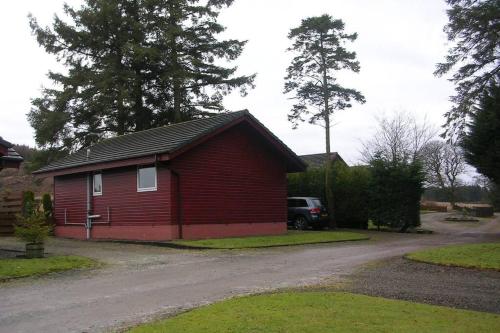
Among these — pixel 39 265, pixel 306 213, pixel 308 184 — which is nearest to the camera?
pixel 39 265

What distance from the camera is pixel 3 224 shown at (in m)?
26.0

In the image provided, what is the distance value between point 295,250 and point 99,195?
33.9 ft

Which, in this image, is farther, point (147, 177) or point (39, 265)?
point (147, 177)

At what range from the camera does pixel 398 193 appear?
29.4 metres

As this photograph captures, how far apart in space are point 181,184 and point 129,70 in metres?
17.1

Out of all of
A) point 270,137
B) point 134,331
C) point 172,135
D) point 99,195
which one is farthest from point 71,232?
point 134,331

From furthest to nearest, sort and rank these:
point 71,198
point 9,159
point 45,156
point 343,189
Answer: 1. point 45,156
2. point 343,189
3. point 71,198
4. point 9,159

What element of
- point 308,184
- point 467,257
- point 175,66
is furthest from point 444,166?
point 467,257

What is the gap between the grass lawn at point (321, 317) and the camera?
6609mm

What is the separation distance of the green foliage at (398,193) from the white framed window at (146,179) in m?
13.8

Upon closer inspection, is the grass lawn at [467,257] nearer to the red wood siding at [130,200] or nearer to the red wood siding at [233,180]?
the red wood siding at [233,180]

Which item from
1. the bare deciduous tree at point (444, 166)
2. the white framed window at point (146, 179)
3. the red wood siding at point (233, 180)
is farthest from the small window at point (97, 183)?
the bare deciduous tree at point (444, 166)

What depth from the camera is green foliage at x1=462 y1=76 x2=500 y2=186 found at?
1909cm

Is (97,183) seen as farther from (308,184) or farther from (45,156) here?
(45,156)
